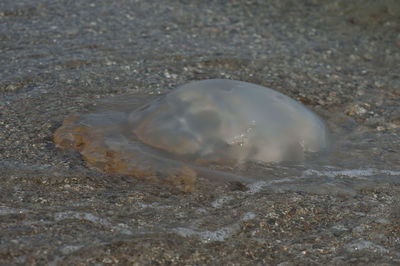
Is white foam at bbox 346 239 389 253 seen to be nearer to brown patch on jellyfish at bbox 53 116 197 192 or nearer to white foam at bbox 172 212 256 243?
white foam at bbox 172 212 256 243

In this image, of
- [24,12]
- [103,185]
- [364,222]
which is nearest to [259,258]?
[364,222]

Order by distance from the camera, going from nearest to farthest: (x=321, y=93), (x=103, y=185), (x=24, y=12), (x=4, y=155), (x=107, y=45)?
1. (x=103, y=185)
2. (x=4, y=155)
3. (x=321, y=93)
4. (x=107, y=45)
5. (x=24, y=12)

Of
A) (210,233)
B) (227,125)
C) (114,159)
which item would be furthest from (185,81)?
(210,233)

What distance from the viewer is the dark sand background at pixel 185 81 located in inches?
117

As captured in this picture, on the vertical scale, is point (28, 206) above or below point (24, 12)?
below

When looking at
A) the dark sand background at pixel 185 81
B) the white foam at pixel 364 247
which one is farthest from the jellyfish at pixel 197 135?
the white foam at pixel 364 247

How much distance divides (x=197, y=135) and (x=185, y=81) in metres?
1.28

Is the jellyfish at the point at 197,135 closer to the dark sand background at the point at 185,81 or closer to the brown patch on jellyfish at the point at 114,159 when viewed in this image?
the brown patch on jellyfish at the point at 114,159

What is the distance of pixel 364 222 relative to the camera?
3238 millimetres

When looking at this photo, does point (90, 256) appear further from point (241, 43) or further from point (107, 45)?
point (241, 43)

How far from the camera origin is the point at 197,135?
144 inches

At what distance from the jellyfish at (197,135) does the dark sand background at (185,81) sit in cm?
11

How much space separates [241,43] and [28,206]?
3.24m

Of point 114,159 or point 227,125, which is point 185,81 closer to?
Result: point 227,125
